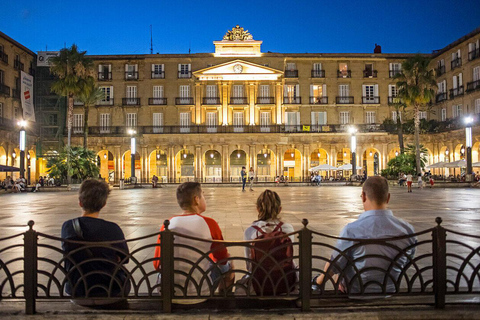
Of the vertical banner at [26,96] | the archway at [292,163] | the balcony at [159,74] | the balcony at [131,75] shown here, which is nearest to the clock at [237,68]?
the balcony at [159,74]

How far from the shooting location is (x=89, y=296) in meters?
3.72

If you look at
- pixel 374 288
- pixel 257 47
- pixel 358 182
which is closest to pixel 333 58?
pixel 257 47

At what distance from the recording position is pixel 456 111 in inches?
1756

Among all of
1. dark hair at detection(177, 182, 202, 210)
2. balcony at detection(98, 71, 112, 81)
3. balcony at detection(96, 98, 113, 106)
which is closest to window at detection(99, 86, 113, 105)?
balcony at detection(96, 98, 113, 106)

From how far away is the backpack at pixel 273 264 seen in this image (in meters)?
3.60

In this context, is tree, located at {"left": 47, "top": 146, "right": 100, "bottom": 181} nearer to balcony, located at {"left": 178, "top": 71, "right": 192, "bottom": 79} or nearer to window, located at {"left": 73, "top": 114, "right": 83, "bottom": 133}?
window, located at {"left": 73, "top": 114, "right": 83, "bottom": 133}

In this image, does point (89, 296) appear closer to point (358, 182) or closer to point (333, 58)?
point (358, 182)

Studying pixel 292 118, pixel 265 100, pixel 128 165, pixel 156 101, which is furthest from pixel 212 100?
pixel 128 165

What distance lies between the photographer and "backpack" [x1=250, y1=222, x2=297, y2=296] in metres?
3.60

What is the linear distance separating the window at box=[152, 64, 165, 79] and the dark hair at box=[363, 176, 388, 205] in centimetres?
4851

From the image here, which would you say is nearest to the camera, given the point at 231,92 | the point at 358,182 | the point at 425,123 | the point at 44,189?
the point at 44,189

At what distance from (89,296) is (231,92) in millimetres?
47031

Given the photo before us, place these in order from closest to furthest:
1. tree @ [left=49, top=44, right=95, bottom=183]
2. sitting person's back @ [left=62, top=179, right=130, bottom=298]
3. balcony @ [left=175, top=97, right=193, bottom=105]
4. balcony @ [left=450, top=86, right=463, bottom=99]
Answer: sitting person's back @ [left=62, top=179, right=130, bottom=298], tree @ [left=49, top=44, right=95, bottom=183], balcony @ [left=450, top=86, right=463, bottom=99], balcony @ [left=175, top=97, right=193, bottom=105]

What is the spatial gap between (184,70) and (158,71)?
129 inches
